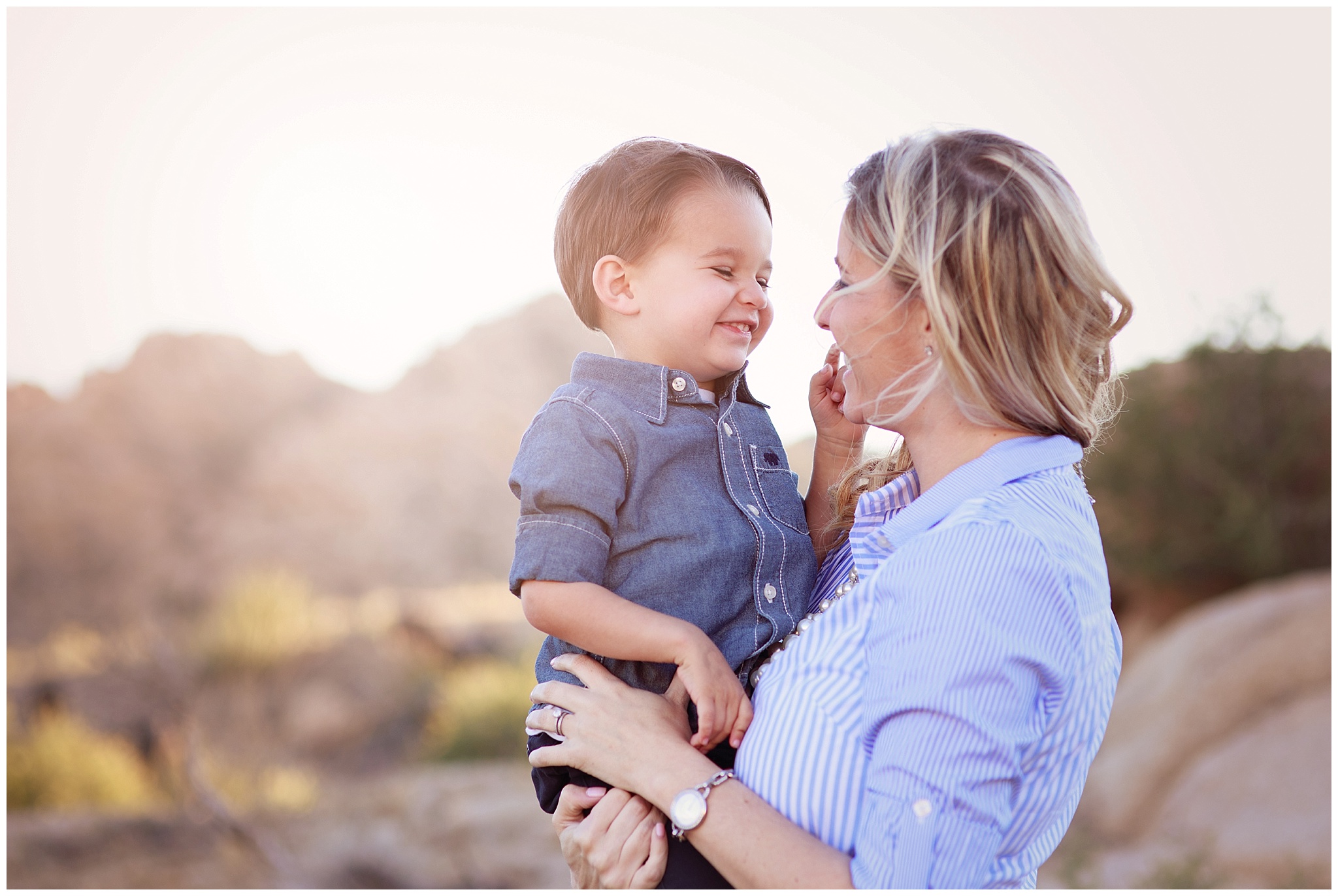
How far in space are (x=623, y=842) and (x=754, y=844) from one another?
0.98ft

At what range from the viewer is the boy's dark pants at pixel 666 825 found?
163cm

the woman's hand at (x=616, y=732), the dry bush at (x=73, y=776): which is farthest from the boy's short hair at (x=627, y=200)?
the dry bush at (x=73, y=776)

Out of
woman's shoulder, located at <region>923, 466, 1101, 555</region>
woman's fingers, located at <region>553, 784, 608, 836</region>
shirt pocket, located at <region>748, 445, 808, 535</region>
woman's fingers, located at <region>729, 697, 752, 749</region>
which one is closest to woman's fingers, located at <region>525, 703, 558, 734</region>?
woman's fingers, located at <region>553, 784, 608, 836</region>

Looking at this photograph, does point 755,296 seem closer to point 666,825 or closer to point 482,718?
point 666,825

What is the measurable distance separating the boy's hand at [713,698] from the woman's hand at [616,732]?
4 cm

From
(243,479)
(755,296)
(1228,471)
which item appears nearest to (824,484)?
(755,296)

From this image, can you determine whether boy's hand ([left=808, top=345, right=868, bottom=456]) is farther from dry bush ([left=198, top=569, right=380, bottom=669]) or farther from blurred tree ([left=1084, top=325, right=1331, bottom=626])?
dry bush ([left=198, top=569, right=380, bottom=669])

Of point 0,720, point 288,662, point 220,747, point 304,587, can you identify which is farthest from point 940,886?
point 304,587

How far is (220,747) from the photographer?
10.7 m

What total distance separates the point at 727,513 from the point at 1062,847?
6.57 m

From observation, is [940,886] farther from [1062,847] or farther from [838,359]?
[1062,847]

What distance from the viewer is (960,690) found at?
4.10 feet

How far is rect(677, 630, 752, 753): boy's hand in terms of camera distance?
64.0 inches

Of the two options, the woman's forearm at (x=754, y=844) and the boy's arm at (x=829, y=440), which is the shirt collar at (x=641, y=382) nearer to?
the boy's arm at (x=829, y=440)
